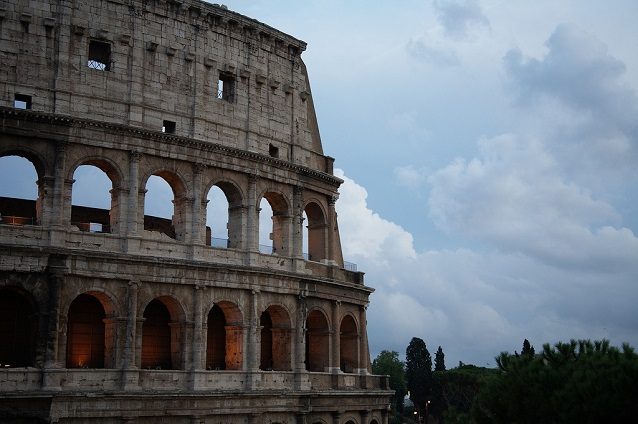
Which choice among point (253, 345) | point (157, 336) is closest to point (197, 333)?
point (157, 336)

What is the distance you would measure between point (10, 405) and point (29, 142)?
878cm

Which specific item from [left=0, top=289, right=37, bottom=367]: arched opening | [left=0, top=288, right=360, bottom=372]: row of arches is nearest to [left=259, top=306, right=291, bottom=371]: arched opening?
[left=0, top=288, right=360, bottom=372]: row of arches

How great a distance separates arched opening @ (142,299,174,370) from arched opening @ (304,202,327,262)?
7.96 metres

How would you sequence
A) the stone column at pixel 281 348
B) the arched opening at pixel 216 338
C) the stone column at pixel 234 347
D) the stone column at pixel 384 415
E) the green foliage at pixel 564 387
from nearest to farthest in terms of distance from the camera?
the green foliage at pixel 564 387 → the stone column at pixel 234 347 → the arched opening at pixel 216 338 → the stone column at pixel 281 348 → the stone column at pixel 384 415

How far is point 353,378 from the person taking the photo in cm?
3891

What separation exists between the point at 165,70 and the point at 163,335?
10185 mm

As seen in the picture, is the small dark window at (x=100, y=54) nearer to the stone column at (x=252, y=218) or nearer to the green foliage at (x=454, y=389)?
the stone column at (x=252, y=218)

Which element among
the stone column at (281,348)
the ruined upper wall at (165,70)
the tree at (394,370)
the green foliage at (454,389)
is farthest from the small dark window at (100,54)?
the tree at (394,370)

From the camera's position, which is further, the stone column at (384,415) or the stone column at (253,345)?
the stone column at (384,415)

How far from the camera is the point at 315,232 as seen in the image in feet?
130

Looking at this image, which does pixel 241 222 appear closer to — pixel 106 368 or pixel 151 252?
pixel 151 252

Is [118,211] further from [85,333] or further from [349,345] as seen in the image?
[349,345]

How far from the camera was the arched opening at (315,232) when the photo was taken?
3925 centimetres

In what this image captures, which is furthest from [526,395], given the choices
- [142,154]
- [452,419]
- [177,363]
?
[142,154]
